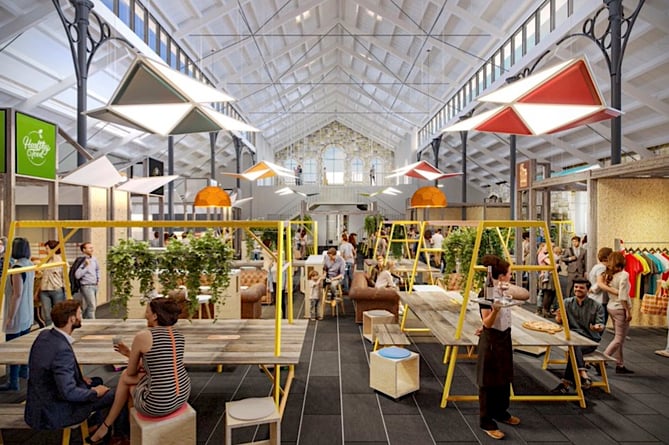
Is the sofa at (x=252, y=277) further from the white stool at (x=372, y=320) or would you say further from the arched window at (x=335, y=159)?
the arched window at (x=335, y=159)

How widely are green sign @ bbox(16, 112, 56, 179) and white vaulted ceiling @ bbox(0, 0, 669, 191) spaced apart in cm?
299

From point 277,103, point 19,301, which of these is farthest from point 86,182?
point 277,103

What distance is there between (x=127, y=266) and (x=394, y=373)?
2.50 m

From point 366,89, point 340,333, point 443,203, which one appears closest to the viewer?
point 340,333

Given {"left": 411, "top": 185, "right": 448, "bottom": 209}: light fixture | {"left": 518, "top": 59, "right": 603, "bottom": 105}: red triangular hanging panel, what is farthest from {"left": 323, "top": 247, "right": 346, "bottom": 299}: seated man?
{"left": 518, "top": 59, "right": 603, "bottom": 105}: red triangular hanging panel

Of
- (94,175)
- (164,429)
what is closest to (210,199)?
(94,175)

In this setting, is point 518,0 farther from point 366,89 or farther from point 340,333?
point 366,89

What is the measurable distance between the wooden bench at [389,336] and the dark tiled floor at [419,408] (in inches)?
16.0

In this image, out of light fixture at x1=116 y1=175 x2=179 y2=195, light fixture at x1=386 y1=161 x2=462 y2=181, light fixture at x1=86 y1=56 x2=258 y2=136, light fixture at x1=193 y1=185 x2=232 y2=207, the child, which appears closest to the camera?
light fixture at x1=86 y1=56 x2=258 y2=136

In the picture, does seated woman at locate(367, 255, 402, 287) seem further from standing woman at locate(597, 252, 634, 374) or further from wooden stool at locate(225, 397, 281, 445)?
wooden stool at locate(225, 397, 281, 445)

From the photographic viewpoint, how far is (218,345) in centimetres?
346

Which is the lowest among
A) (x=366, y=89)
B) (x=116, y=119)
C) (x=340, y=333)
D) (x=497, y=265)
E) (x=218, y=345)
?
(x=340, y=333)

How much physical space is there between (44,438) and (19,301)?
1.52 metres

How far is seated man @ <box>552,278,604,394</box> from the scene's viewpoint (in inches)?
159
